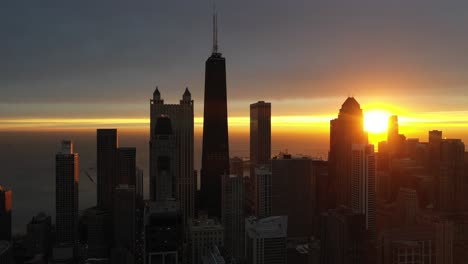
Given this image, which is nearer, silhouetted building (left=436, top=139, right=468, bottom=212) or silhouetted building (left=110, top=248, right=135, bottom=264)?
silhouetted building (left=110, top=248, right=135, bottom=264)

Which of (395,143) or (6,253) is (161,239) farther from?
(395,143)

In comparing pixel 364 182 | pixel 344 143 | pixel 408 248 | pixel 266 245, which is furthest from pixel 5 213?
pixel 344 143

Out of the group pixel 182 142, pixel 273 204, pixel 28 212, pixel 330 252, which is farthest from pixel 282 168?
pixel 28 212

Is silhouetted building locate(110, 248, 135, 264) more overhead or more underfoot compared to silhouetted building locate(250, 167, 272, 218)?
more underfoot

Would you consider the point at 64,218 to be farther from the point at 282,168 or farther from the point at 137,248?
the point at 282,168

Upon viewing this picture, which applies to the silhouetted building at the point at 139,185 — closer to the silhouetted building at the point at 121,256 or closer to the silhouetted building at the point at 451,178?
the silhouetted building at the point at 121,256

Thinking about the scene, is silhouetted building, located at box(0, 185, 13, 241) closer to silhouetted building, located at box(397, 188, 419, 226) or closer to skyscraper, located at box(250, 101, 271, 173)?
skyscraper, located at box(250, 101, 271, 173)

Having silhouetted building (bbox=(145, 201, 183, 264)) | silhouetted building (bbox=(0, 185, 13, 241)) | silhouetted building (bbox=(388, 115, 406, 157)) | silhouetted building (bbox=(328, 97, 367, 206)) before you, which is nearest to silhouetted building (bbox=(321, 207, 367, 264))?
silhouetted building (bbox=(145, 201, 183, 264))
